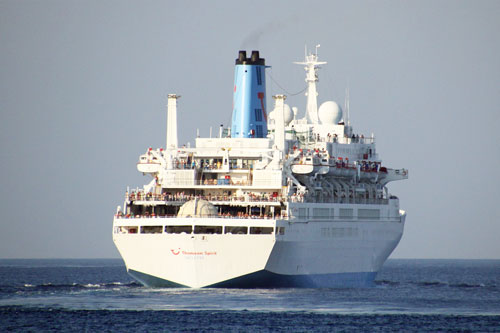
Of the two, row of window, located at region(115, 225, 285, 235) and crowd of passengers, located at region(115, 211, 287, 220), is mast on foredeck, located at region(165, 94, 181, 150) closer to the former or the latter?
crowd of passengers, located at region(115, 211, 287, 220)

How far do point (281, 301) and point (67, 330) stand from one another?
16.1 meters

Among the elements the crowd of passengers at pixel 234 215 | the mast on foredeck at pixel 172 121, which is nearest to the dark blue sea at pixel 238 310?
the crowd of passengers at pixel 234 215

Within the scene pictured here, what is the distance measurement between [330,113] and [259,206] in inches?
895

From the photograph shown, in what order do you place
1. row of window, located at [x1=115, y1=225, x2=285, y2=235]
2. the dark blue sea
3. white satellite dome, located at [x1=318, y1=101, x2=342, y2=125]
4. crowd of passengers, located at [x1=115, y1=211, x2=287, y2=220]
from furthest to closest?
white satellite dome, located at [x1=318, y1=101, x2=342, y2=125], crowd of passengers, located at [x1=115, y1=211, x2=287, y2=220], row of window, located at [x1=115, y1=225, x2=285, y2=235], the dark blue sea

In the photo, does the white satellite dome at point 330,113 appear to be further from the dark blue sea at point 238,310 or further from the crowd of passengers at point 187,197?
the dark blue sea at point 238,310

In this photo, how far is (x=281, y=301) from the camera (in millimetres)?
80688

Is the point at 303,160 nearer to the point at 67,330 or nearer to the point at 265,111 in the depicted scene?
the point at 265,111

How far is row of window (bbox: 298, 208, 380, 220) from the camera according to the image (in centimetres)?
9288

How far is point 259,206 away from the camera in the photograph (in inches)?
3617

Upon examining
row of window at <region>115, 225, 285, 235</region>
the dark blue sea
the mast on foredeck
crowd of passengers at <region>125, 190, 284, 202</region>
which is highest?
the mast on foredeck

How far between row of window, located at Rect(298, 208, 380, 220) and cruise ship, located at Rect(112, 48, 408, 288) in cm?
9

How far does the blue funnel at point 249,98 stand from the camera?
10169cm

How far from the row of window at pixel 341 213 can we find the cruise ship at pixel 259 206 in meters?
0.09

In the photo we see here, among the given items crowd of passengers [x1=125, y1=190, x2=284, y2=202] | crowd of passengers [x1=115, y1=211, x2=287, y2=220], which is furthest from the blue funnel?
crowd of passengers [x1=115, y1=211, x2=287, y2=220]
